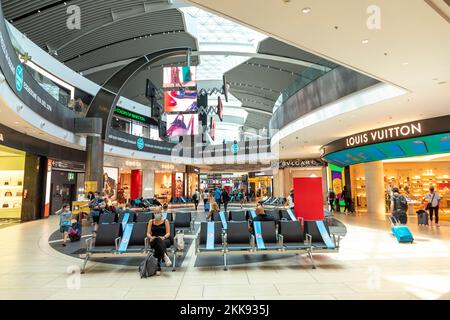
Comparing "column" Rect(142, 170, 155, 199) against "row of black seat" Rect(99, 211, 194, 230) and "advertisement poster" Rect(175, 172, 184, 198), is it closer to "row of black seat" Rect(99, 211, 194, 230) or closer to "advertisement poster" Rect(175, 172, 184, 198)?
"advertisement poster" Rect(175, 172, 184, 198)

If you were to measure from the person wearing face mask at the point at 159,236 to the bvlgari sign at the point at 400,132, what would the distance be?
36.1 ft

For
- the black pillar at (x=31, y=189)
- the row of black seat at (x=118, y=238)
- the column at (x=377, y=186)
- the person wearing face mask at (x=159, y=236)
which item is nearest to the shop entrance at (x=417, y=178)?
the column at (x=377, y=186)

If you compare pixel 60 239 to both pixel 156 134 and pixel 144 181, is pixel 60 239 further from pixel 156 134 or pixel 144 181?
pixel 156 134

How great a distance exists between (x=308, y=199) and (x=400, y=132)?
5876 millimetres

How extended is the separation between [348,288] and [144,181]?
24.3 metres

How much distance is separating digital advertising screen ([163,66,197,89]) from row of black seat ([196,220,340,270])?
11409 mm

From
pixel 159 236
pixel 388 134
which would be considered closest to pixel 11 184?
pixel 159 236

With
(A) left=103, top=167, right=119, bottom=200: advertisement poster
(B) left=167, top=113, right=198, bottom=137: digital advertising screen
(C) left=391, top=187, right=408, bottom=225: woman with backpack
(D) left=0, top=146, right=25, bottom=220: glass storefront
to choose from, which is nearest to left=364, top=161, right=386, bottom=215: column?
(C) left=391, top=187, right=408, bottom=225: woman with backpack

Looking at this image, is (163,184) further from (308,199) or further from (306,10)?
(306,10)

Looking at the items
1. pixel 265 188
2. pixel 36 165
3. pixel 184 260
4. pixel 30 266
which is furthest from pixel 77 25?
pixel 265 188

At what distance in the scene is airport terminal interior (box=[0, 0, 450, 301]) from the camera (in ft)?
15.5

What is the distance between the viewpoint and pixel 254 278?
16.8ft

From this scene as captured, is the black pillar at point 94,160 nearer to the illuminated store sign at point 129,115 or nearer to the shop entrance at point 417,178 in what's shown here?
the illuminated store sign at point 129,115
